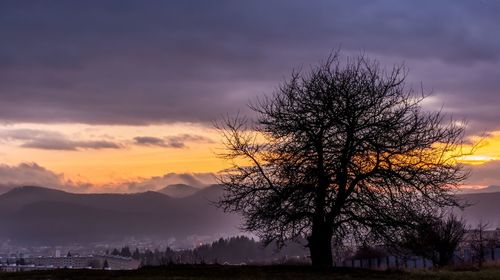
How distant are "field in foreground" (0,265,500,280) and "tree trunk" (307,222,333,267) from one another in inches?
82.9

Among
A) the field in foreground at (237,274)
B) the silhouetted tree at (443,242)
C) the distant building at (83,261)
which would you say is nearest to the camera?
the field in foreground at (237,274)

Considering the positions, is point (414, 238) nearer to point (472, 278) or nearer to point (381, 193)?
point (381, 193)

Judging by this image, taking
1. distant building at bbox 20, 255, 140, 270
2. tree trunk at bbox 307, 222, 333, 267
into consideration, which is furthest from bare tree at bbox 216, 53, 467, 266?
distant building at bbox 20, 255, 140, 270

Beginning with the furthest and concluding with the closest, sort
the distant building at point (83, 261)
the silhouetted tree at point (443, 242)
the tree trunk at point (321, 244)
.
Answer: the distant building at point (83, 261) → the silhouetted tree at point (443, 242) → the tree trunk at point (321, 244)

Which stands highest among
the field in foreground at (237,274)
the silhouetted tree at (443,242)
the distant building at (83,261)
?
the silhouetted tree at (443,242)

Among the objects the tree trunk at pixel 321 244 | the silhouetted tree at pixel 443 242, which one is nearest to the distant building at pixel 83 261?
the silhouetted tree at pixel 443 242

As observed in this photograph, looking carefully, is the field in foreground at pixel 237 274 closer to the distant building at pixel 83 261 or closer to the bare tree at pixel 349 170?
the bare tree at pixel 349 170

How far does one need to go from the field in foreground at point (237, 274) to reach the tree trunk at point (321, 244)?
82.9 inches

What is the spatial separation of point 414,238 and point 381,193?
2621 millimetres

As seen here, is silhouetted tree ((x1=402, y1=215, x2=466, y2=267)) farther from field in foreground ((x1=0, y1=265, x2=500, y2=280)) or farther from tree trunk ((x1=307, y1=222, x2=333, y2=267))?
field in foreground ((x1=0, y1=265, x2=500, y2=280))

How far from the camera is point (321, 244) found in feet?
98.9

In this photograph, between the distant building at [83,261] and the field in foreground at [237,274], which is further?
the distant building at [83,261]

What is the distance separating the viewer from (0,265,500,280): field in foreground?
2520cm

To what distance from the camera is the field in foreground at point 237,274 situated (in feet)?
82.7
